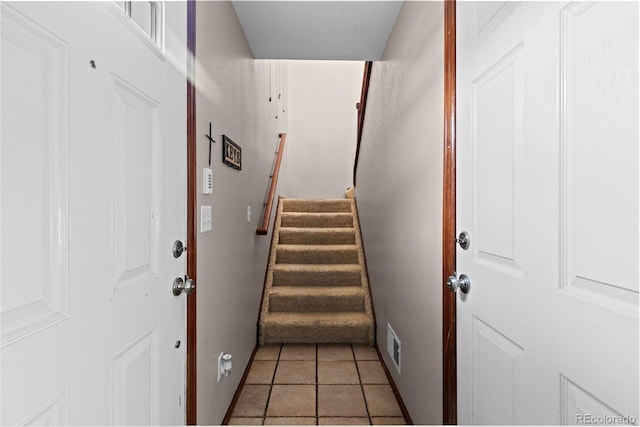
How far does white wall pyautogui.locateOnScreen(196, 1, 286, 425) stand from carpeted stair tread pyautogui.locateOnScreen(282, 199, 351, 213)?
1.67 meters

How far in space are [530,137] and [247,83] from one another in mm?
1911

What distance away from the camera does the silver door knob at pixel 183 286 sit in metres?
1.10

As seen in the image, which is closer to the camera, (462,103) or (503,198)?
(503,198)

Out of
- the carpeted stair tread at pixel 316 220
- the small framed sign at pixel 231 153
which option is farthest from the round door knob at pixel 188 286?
the carpeted stair tread at pixel 316 220

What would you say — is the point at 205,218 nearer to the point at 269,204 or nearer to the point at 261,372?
the point at 261,372

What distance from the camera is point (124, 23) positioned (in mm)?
817

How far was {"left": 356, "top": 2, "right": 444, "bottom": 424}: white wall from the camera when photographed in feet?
4.36

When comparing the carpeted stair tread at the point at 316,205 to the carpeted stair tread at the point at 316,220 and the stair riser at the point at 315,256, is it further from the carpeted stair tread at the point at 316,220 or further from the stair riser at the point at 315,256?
the stair riser at the point at 315,256

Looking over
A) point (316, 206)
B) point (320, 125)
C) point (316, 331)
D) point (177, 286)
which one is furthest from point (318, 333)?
point (320, 125)

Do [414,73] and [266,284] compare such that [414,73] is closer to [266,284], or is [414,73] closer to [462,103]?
[462,103]

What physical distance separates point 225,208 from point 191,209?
478mm

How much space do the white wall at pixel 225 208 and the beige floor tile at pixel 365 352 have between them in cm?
79

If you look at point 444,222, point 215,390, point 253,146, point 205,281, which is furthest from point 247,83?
point 215,390

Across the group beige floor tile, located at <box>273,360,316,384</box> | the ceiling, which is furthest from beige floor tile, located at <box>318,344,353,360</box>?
the ceiling
